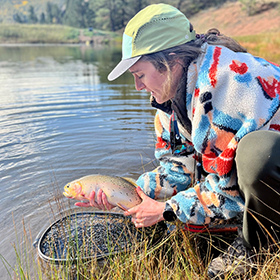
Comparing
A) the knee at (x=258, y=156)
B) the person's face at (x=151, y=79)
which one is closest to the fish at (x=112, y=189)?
the person's face at (x=151, y=79)

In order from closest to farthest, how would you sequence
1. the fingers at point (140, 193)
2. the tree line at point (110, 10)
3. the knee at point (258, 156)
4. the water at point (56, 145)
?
the knee at point (258, 156) < the fingers at point (140, 193) < the water at point (56, 145) < the tree line at point (110, 10)

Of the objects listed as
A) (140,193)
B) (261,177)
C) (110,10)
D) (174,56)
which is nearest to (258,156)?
(261,177)

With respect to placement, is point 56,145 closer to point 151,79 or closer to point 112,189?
point 112,189

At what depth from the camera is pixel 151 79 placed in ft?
6.74

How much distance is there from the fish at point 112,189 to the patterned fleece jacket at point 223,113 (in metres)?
0.52

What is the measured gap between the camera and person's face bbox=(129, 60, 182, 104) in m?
2.02

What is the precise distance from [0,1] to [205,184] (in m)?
207

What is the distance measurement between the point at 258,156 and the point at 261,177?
0.39 ft

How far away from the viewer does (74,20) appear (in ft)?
295

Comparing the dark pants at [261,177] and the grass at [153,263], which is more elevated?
the dark pants at [261,177]

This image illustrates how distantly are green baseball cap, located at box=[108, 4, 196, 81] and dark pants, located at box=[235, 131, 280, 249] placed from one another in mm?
776

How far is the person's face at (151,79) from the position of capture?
6.62 feet

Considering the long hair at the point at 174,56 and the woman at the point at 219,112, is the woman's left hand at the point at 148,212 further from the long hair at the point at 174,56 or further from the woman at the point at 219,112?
the long hair at the point at 174,56

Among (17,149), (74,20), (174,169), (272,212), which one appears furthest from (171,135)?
(74,20)
